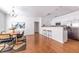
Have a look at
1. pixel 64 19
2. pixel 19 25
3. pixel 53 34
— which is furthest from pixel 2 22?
pixel 53 34

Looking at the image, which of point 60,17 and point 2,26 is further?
point 60,17

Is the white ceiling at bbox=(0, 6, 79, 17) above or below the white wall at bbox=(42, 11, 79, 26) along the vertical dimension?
above

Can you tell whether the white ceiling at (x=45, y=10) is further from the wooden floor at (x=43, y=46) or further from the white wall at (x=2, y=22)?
the wooden floor at (x=43, y=46)

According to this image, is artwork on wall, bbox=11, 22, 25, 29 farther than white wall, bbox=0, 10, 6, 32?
Yes

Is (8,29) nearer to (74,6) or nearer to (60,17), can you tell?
(60,17)

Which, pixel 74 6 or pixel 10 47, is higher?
pixel 74 6

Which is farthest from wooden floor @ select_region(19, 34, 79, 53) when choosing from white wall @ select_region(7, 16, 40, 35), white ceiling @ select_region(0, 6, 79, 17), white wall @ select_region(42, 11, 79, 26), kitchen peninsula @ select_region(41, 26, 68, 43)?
white ceiling @ select_region(0, 6, 79, 17)

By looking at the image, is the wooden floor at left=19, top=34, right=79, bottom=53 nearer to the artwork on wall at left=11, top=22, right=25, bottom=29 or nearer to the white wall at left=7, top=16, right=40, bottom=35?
the white wall at left=7, top=16, right=40, bottom=35

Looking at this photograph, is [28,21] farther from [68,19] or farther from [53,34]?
[53,34]

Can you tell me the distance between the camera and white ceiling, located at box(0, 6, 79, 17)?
2656 millimetres

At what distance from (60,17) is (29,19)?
82cm
